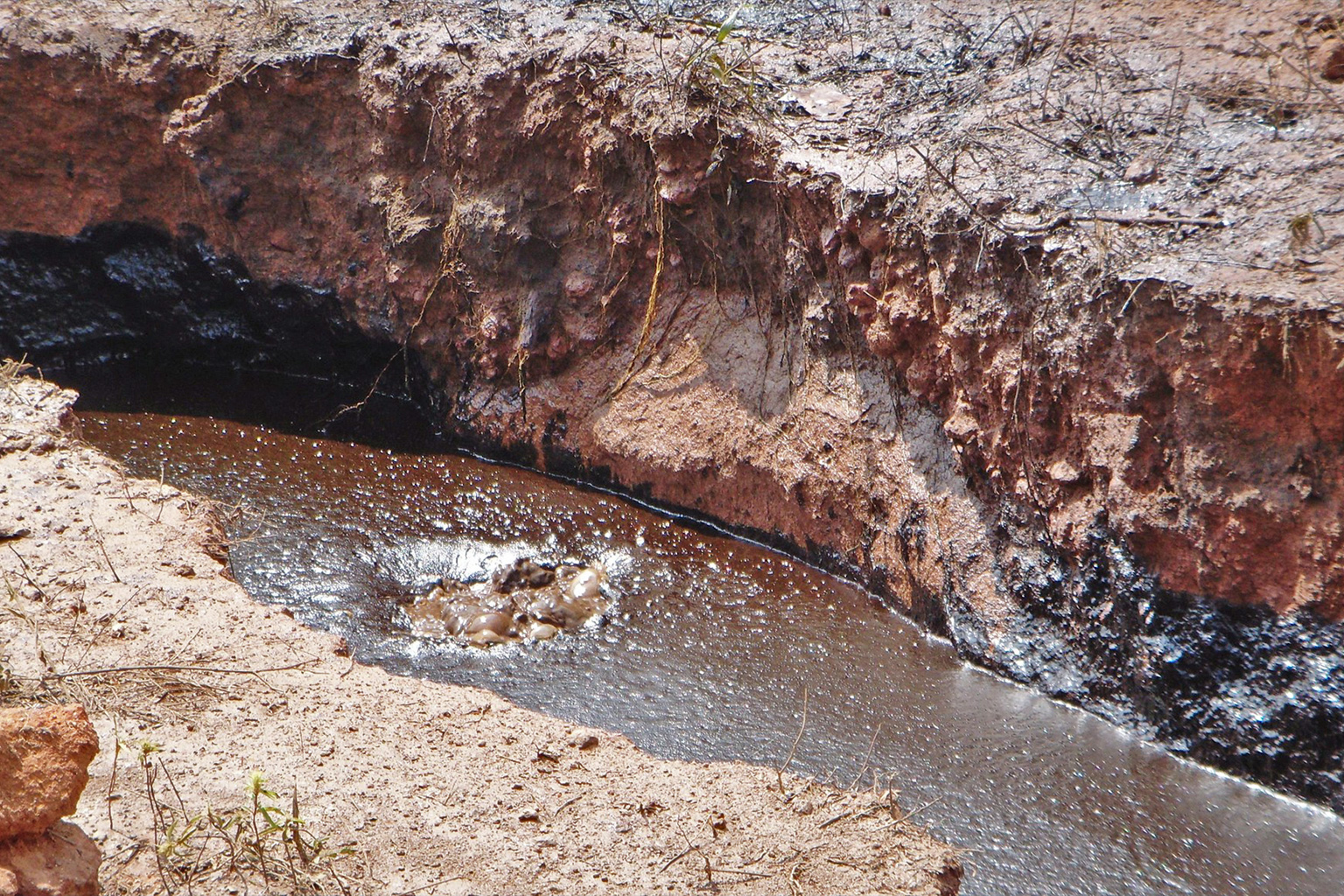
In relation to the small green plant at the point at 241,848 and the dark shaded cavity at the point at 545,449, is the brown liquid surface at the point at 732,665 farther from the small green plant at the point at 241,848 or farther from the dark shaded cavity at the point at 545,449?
the small green plant at the point at 241,848

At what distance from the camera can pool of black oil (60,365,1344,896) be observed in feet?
11.8

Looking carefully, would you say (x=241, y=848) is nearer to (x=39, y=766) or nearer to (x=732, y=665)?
(x=39, y=766)

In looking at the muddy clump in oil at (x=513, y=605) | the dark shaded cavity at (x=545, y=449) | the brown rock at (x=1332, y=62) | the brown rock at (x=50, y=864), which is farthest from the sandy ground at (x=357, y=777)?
the brown rock at (x=1332, y=62)

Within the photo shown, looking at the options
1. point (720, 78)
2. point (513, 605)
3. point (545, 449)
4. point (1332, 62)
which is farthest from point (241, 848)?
point (1332, 62)

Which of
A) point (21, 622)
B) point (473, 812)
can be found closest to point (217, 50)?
point (21, 622)

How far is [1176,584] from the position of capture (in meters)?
4.01

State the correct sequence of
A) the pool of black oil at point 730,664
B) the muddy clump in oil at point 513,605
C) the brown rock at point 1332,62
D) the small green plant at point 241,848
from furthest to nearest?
the muddy clump in oil at point 513,605
the brown rock at point 1332,62
the pool of black oil at point 730,664
the small green plant at point 241,848

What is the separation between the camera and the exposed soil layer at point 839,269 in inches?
152

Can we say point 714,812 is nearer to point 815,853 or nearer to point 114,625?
point 815,853

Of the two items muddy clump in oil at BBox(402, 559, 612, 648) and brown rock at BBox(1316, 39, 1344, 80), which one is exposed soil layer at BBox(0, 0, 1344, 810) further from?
muddy clump in oil at BBox(402, 559, 612, 648)

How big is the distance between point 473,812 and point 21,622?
180 centimetres

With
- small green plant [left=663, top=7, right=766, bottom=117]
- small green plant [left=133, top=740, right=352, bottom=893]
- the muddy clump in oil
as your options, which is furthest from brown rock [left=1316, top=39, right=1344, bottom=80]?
small green plant [left=133, top=740, right=352, bottom=893]

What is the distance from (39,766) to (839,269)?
3.86 meters

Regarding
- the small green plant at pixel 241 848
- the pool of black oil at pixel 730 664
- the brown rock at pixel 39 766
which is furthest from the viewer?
the pool of black oil at pixel 730 664
